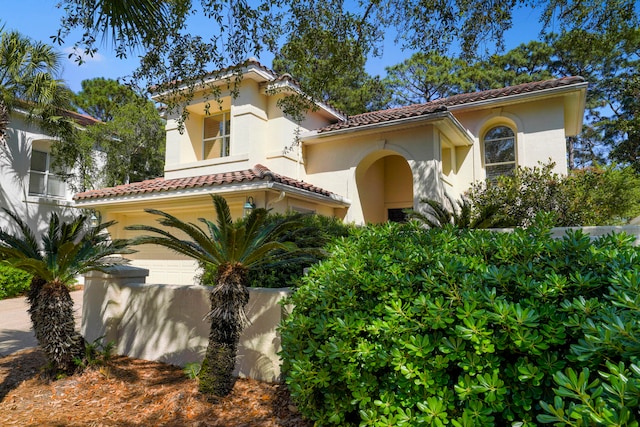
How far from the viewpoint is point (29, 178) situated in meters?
17.1

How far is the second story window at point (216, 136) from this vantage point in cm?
1484

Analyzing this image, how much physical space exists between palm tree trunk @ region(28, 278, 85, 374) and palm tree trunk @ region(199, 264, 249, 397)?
223 cm

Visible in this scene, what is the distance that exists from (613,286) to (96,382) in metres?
6.27

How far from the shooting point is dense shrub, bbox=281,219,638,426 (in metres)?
2.33

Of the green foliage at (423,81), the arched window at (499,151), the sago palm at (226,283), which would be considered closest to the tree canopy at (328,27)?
the sago palm at (226,283)

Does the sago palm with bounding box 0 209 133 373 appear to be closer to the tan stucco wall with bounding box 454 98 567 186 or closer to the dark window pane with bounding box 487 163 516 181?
the tan stucco wall with bounding box 454 98 567 186

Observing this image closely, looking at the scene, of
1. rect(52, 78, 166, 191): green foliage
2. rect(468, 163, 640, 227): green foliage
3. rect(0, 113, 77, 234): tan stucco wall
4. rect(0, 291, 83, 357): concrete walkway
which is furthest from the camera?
rect(52, 78, 166, 191): green foliage

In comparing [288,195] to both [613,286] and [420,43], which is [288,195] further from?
[613,286]

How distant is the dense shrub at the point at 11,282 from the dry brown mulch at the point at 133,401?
390 inches

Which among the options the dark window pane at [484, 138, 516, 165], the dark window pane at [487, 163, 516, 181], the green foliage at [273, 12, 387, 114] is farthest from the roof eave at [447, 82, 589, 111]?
the green foliage at [273, 12, 387, 114]

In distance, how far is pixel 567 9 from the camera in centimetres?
689

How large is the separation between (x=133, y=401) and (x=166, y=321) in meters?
1.58

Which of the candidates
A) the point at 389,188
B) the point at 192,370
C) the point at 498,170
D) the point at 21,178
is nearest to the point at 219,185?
the point at 192,370

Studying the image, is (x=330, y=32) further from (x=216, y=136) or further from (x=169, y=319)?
(x=216, y=136)
